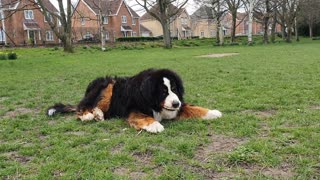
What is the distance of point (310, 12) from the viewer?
49188 mm

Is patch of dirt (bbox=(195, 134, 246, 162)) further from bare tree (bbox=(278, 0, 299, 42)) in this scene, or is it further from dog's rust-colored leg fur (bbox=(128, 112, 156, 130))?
bare tree (bbox=(278, 0, 299, 42))

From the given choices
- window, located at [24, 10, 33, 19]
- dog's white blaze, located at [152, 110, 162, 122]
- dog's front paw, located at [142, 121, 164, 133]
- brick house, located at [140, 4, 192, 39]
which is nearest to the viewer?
dog's front paw, located at [142, 121, 164, 133]

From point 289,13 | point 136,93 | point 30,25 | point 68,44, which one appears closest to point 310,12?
point 289,13

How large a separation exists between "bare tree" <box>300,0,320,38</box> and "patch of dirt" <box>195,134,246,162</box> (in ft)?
151

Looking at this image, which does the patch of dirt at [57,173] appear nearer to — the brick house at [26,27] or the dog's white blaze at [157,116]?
the dog's white blaze at [157,116]

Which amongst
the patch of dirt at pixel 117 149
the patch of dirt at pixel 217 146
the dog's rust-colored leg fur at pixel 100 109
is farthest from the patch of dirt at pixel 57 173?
the dog's rust-colored leg fur at pixel 100 109

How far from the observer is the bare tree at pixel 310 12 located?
45.2m

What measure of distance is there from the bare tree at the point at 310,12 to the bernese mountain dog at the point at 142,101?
148ft

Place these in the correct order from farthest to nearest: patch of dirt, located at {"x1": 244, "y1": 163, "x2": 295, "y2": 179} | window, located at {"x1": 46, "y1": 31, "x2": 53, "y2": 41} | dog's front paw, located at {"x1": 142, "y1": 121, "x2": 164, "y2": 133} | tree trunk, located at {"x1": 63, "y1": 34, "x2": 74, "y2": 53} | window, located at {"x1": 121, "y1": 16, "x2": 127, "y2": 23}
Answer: window, located at {"x1": 121, "y1": 16, "x2": 127, "y2": 23} → window, located at {"x1": 46, "y1": 31, "x2": 53, "y2": 41} → tree trunk, located at {"x1": 63, "y1": 34, "x2": 74, "y2": 53} → dog's front paw, located at {"x1": 142, "y1": 121, "x2": 164, "y2": 133} → patch of dirt, located at {"x1": 244, "y1": 163, "x2": 295, "y2": 179}

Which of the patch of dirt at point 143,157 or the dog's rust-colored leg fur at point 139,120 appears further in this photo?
the dog's rust-colored leg fur at point 139,120

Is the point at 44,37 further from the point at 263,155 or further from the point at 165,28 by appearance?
the point at 263,155

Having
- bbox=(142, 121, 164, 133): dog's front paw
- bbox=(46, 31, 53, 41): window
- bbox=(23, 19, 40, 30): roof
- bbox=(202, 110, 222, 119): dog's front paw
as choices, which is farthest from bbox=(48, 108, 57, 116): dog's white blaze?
bbox=(46, 31, 53, 41): window

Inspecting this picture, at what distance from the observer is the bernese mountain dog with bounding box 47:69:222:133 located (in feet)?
15.0

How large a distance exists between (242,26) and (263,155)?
98405mm
